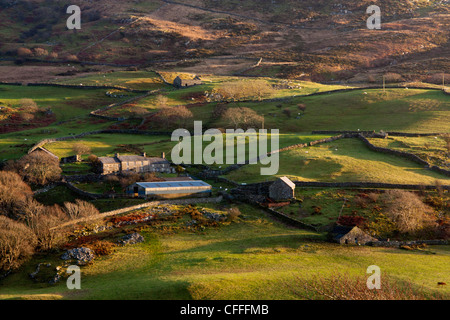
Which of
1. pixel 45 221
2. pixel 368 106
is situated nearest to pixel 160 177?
pixel 45 221

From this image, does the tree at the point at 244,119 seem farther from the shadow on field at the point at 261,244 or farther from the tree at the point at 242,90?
the shadow on field at the point at 261,244

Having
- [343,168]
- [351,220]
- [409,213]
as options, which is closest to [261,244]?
[351,220]

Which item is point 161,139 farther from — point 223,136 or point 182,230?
point 182,230

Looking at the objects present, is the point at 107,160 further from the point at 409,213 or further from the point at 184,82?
the point at 184,82

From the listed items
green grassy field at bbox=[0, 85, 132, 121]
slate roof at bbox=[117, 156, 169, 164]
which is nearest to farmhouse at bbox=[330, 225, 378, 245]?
slate roof at bbox=[117, 156, 169, 164]

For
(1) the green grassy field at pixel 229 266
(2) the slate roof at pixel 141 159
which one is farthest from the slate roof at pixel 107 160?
(1) the green grassy field at pixel 229 266

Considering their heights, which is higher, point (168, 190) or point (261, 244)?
point (168, 190)

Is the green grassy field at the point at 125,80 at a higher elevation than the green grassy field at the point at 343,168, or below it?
higher
